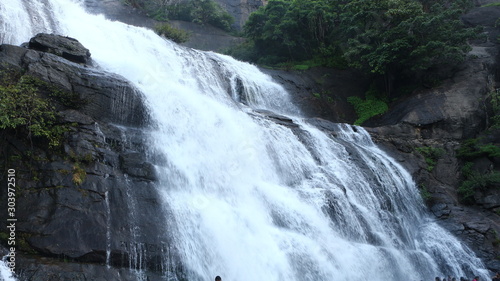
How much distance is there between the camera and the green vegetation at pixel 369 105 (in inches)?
919

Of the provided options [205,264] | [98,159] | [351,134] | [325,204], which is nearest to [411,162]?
[351,134]

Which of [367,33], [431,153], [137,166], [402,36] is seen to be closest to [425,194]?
[431,153]

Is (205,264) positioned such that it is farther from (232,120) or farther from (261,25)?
(261,25)

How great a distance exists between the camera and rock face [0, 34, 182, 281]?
27.5 ft

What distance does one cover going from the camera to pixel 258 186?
12805 millimetres

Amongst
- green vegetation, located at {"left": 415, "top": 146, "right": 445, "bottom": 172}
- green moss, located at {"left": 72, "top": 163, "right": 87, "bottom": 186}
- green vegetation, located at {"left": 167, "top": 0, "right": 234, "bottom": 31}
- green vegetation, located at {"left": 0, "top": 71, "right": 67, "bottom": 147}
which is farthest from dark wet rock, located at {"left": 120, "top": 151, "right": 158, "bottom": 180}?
green vegetation, located at {"left": 167, "top": 0, "right": 234, "bottom": 31}

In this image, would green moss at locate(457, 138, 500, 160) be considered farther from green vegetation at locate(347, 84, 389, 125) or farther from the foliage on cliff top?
green vegetation at locate(347, 84, 389, 125)

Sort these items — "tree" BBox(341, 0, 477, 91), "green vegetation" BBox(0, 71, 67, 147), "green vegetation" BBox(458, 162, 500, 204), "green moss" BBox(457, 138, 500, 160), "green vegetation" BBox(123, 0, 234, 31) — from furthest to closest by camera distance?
"green vegetation" BBox(123, 0, 234, 31)
"tree" BBox(341, 0, 477, 91)
"green moss" BBox(457, 138, 500, 160)
"green vegetation" BBox(458, 162, 500, 204)
"green vegetation" BBox(0, 71, 67, 147)

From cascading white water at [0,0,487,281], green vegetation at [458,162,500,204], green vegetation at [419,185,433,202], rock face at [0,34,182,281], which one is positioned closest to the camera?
rock face at [0,34,182,281]

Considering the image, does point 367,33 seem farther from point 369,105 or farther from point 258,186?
point 258,186

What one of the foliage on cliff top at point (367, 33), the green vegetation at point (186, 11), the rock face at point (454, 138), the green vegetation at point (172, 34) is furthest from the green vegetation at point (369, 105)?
the green vegetation at point (186, 11)

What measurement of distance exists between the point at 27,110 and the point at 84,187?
2.35 metres

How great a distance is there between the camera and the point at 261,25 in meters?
27.4

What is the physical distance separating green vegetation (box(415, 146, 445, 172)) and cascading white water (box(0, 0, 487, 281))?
2201 mm
